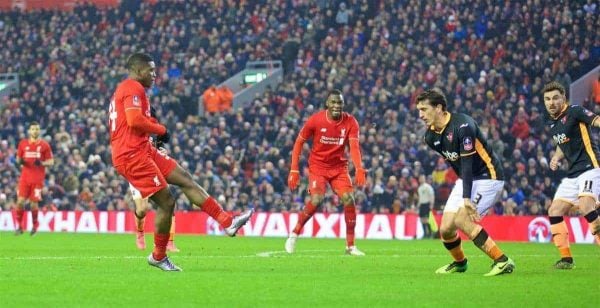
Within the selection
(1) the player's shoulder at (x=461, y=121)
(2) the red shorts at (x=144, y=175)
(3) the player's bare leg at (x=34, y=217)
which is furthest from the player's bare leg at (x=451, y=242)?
(3) the player's bare leg at (x=34, y=217)

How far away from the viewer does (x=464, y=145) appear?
1318 cm

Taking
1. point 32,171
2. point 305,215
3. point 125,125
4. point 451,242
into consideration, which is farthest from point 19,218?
point 451,242

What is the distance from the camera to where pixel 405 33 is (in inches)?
1425

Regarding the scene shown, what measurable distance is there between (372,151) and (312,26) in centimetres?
846

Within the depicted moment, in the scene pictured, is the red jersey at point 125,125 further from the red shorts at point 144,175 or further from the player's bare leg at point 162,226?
the player's bare leg at point 162,226

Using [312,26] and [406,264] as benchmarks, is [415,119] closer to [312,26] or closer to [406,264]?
[312,26]

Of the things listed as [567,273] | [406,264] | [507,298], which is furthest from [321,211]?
[507,298]

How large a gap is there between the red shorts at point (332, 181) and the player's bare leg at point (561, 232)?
4.58 m

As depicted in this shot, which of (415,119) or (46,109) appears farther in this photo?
(46,109)

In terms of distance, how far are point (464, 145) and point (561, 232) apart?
277cm

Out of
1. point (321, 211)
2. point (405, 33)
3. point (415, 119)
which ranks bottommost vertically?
point (321, 211)

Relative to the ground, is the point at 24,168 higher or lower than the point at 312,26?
lower

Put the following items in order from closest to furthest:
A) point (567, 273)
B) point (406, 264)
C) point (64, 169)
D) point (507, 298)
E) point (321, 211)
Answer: point (507, 298)
point (567, 273)
point (406, 264)
point (321, 211)
point (64, 169)

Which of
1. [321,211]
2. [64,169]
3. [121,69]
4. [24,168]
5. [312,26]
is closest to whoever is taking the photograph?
[24,168]
